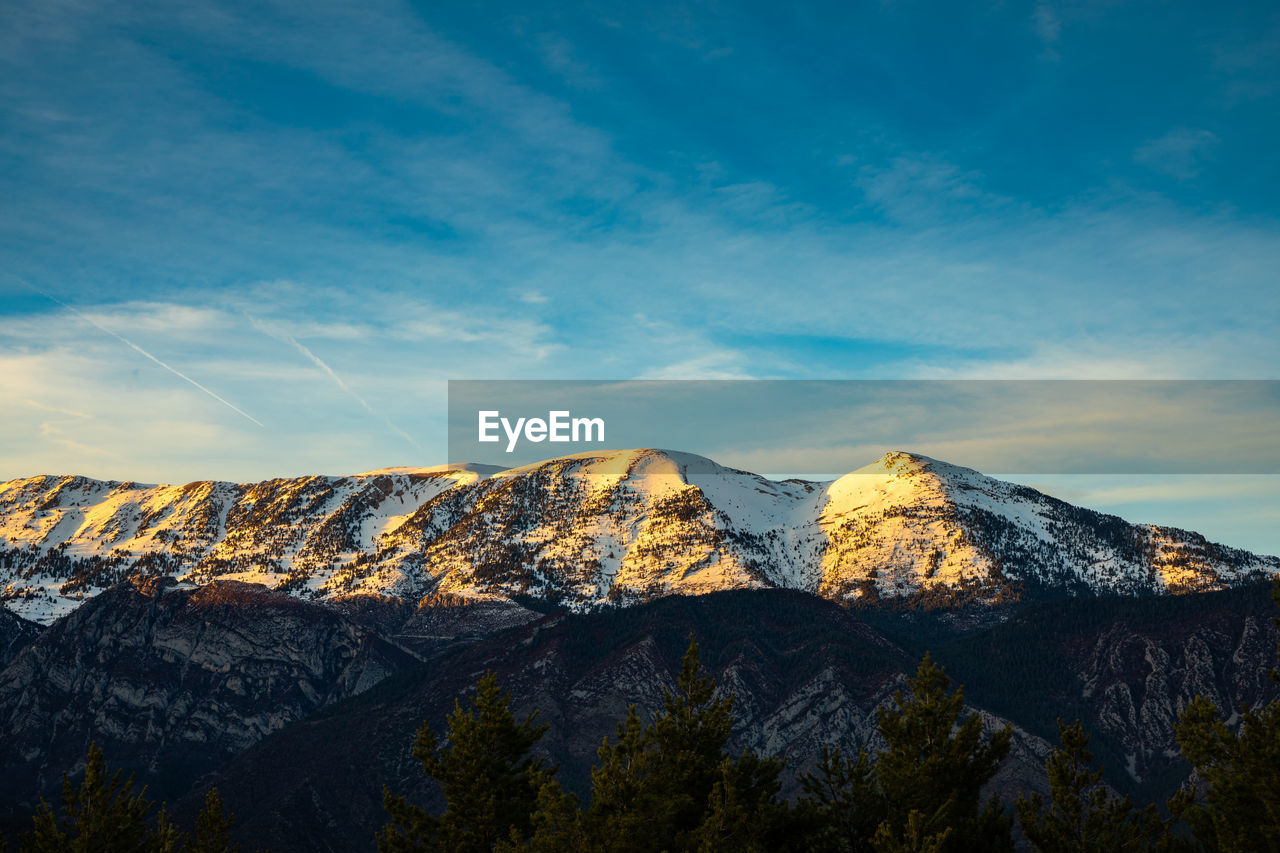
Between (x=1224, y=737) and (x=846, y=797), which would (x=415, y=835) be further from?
(x=1224, y=737)

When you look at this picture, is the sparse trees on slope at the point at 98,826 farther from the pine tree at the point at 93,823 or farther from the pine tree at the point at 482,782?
the pine tree at the point at 482,782

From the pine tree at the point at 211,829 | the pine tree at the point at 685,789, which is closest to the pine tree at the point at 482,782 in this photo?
the pine tree at the point at 685,789

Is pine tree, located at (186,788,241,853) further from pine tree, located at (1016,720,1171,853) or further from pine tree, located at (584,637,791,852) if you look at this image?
pine tree, located at (1016,720,1171,853)

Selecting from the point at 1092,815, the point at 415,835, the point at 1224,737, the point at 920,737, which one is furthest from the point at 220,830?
the point at 1224,737

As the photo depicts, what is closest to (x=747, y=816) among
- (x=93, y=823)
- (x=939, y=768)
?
(x=939, y=768)

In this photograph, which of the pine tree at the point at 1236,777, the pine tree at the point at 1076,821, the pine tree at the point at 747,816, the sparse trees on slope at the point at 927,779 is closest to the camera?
the pine tree at the point at 1236,777

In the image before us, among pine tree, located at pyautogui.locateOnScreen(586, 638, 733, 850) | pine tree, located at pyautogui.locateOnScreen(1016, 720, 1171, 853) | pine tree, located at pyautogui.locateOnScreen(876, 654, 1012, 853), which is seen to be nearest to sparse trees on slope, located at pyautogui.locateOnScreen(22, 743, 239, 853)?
pine tree, located at pyautogui.locateOnScreen(586, 638, 733, 850)
